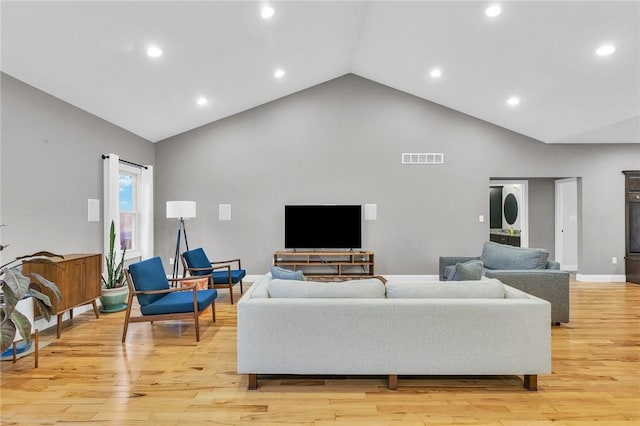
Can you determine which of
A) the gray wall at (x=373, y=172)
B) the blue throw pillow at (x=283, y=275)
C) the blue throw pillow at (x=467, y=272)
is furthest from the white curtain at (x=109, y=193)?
the blue throw pillow at (x=467, y=272)

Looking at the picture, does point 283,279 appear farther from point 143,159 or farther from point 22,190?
point 143,159

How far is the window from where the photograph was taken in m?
5.84

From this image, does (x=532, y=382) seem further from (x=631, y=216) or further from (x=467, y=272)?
(x=631, y=216)

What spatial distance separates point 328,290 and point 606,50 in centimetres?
416

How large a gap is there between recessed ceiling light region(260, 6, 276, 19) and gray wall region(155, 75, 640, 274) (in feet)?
8.91

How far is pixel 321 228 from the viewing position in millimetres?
6363

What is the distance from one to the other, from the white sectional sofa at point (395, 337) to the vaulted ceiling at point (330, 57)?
2.97 meters

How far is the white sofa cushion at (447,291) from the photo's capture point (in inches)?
105

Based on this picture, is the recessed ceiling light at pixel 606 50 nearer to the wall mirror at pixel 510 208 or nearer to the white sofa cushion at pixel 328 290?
the white sofa cushion at pixel 328 290

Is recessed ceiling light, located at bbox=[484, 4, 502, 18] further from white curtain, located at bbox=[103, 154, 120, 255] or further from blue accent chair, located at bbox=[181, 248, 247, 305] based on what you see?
white curtain, located at bbox=[103, 154, 120, 255]

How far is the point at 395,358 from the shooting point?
8.26 ft

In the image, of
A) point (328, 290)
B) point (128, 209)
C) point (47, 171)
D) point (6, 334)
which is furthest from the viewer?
point (128, 209)

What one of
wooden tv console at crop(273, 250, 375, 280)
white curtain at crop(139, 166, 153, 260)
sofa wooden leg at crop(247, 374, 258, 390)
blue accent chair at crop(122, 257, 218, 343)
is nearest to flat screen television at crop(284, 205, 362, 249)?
wooden tv console at crop(273, 250, 375, 280)

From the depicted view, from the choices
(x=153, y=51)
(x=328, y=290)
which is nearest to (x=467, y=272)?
(x=328, y=290)
